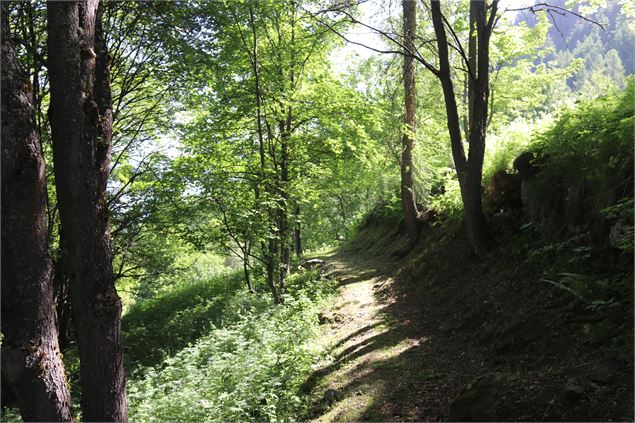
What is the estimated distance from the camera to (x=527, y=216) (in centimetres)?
673

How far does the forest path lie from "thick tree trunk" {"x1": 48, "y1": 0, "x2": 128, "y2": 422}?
2.73 metres

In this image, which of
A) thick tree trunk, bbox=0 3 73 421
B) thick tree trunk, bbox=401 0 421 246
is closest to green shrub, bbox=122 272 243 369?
thick tree trunk, bbox=0 3 73 421

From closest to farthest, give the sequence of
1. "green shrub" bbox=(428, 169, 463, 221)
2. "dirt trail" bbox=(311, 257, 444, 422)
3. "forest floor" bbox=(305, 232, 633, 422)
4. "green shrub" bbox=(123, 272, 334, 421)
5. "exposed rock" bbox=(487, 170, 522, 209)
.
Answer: "forest floor" bbox=(305, 232, 633, 422), "dirt trail" bbox=(311, 257, 444, 422), "green shrub" bbox=(123, 272, 334, 421), "exposed rock" bbox=(487, 170, 522, 209), "green shrub" bbox=(428, 169, 463, 221)

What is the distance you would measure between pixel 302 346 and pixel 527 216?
171 inches

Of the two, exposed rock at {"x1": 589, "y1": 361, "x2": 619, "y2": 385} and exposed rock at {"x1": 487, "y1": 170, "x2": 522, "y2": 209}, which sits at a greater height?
exposed rock at {"x1": 487, "y1": 170, "x2": 522, "y2": 209}

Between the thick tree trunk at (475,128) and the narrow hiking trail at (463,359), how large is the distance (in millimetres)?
782

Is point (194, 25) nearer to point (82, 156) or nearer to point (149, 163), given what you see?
point (149, 163)

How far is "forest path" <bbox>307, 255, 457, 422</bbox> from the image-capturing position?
489cm

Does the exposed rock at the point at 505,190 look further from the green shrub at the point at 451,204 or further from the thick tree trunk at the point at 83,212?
the thick tree trunk at the point at 83,212

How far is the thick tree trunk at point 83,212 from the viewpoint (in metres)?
3.70

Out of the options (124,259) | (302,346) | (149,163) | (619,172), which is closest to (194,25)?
(149,163)

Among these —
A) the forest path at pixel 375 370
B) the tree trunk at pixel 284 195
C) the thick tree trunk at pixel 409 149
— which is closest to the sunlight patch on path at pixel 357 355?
the forest path at pixel 375 370

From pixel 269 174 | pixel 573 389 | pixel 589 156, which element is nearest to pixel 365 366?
pixel 573 389

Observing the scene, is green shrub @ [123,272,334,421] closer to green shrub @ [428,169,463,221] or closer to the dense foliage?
the dense foliage
